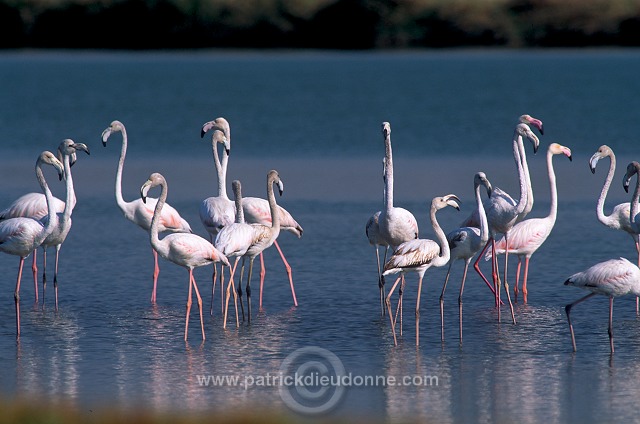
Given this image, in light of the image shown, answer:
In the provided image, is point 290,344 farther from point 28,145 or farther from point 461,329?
point 28,145

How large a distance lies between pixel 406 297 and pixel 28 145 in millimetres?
19286

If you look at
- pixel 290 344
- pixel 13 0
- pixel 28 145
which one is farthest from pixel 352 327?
pixel 13 0

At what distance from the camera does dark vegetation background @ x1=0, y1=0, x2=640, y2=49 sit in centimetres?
7812

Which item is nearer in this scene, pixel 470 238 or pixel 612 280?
pixel 612 280

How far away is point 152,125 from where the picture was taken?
37.0 m

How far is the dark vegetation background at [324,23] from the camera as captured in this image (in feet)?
256

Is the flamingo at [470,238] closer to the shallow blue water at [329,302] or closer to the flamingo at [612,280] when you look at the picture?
the shallow blue water at [329,302]

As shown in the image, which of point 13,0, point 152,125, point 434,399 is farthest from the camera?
point 13,0

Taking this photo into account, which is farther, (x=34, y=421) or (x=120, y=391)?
(x=120, y=391)

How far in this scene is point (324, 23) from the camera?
79.9m

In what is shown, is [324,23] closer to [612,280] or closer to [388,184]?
[388,184]

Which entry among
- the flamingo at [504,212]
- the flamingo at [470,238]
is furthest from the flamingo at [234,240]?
the flamingo at [504,212]

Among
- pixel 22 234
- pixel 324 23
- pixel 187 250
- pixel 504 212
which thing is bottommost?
pixel 187 250

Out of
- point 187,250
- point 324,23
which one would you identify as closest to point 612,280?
point 187,250
